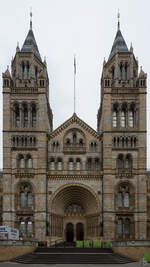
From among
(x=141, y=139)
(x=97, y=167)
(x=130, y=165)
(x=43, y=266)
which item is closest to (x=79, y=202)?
(x=97, y=167)

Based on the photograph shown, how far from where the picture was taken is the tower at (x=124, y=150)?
49906mm

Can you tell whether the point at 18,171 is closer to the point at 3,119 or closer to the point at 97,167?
the point at 3,119

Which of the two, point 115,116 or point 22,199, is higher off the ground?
point 115,116

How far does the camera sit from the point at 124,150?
51.7 m

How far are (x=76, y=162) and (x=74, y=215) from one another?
1002 cm

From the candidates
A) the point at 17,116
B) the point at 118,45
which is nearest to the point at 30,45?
the point at 17,116

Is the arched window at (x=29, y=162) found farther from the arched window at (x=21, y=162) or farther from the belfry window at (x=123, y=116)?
the belfry window at (x=123, y=116)

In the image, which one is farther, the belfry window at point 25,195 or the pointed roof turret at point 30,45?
the pointed roof turret at point 30,45

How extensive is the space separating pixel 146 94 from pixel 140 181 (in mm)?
13891

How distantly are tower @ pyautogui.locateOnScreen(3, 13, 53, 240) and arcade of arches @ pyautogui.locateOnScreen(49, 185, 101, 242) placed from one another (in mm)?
3141

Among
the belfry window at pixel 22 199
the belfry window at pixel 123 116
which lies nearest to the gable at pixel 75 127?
the belfry window at pixel 123 116

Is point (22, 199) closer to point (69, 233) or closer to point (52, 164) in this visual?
point (52, 164)

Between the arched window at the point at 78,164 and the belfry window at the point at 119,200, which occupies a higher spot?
the arched window at the point at 78,164

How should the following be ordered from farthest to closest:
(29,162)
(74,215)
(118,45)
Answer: (118,45) < (74,215) < (29,162)
